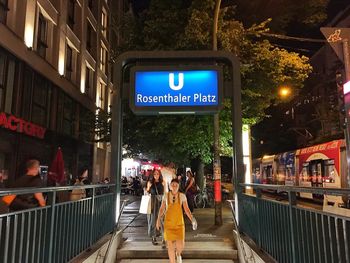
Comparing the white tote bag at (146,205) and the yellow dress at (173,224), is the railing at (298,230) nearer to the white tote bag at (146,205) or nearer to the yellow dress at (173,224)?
the yellow dress at (173,224)

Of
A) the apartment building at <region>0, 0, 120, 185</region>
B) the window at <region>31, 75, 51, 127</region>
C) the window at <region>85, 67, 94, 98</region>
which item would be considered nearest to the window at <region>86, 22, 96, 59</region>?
the apartment building at <region>0, 0, 120, 185</region>

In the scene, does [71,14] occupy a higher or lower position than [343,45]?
higher

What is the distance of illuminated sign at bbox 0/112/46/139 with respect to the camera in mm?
16831

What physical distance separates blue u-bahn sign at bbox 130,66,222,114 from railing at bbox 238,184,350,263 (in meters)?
2.85

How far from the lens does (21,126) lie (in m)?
18.5

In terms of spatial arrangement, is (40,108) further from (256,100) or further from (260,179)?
(260,179)

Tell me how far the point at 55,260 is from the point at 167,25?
1325 centimetres

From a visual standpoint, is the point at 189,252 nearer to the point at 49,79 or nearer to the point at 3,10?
the point at 3,10

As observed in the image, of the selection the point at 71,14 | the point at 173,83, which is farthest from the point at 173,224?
the point at 71,14

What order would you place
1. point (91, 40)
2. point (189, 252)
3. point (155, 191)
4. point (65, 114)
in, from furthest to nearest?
1. point (91, 40)
2. point (65, 114)
3. point (155, 191)
4. point (189, 252)

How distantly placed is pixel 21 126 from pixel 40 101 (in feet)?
11.8

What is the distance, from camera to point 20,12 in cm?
1873

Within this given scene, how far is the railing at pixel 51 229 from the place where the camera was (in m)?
4.07

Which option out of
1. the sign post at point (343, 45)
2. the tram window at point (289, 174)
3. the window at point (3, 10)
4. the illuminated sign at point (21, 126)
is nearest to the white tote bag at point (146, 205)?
the sign post at point (343, 45)
